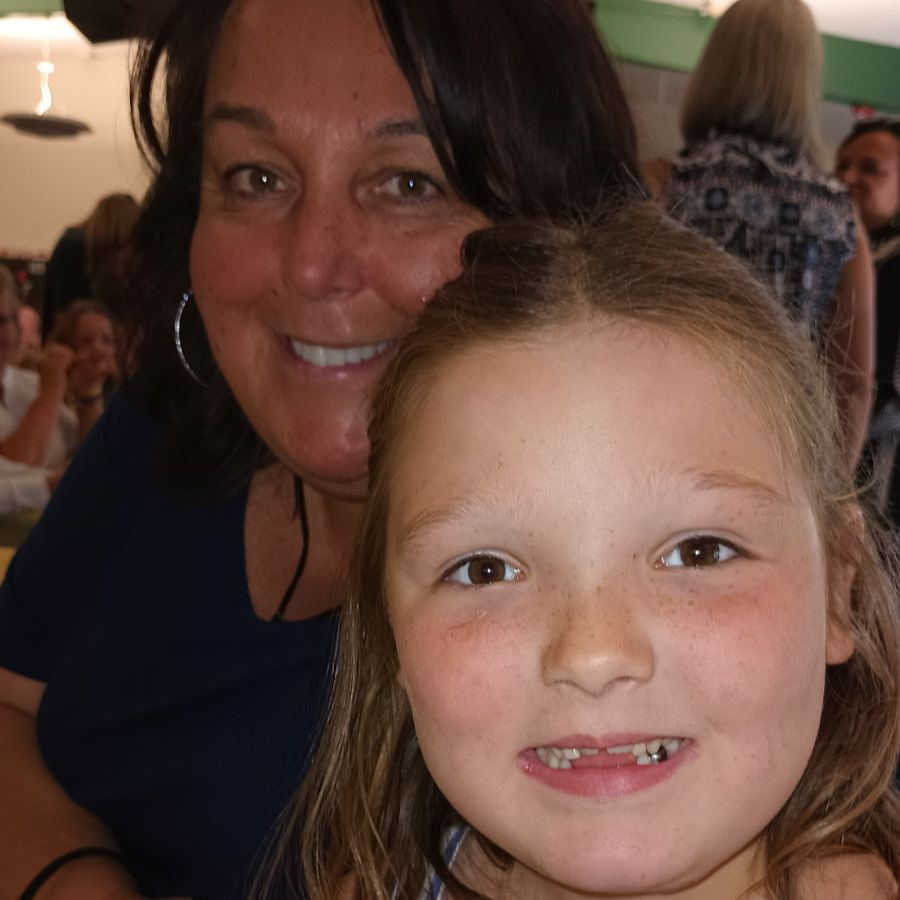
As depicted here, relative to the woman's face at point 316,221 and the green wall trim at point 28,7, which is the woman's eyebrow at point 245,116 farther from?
the green wall trim at point 28,7

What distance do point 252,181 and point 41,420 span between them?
8.67 feet

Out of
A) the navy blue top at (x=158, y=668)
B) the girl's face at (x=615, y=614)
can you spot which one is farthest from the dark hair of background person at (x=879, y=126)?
the girl's face at (x=615, y=614)

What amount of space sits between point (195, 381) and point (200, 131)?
1.29 feet

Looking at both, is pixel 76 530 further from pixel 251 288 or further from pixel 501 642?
pixel 501 642

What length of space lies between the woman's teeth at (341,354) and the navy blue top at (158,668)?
260 millimetres

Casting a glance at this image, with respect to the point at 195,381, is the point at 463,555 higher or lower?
higher

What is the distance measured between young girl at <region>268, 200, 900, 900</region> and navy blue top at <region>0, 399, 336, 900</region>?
0.16 metres

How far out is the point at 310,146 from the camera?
4.09ft

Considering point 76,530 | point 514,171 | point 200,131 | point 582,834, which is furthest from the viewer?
point 76,530

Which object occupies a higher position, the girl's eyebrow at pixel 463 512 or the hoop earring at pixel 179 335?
the girl's eyebrow at pixel 463 512

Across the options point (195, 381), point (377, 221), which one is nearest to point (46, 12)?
point (195, 381)

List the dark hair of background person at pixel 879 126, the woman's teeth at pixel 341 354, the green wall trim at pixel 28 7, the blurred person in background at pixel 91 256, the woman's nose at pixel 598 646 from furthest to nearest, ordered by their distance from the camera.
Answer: the green wall trim at pixel 28 7, the dark hair of background person at pixel 879 126, the blurred person in background at pixel 91 256, the woman's teeth at pixel 341 354, the woman's nose at pixel 598 646

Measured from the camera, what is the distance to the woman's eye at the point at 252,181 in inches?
53.0

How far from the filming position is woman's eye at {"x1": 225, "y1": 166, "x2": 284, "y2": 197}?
1.35 meters
